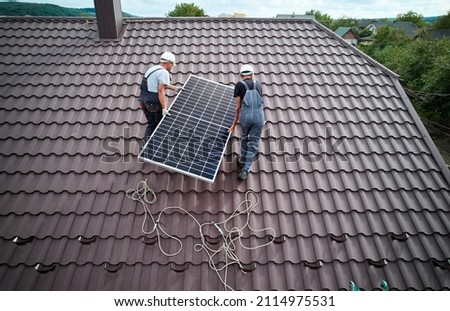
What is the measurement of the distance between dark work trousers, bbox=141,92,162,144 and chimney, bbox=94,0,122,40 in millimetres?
3140

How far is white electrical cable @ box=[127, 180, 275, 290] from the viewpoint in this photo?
3219 millimetres

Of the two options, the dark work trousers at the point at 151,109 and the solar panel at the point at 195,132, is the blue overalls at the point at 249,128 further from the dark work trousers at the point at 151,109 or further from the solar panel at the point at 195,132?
the dark work trousers at the point at 151,109

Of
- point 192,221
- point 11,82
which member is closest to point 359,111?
point 192,221

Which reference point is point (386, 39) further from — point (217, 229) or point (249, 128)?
point (217, 229)

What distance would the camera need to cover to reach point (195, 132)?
13.1 ft

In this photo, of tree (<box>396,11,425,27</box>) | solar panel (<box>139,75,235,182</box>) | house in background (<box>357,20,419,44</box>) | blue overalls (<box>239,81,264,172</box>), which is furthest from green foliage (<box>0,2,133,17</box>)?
tree (<box>396,11,425,27</box>)

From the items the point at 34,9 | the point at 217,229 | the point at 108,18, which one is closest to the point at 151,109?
the point at 217,229

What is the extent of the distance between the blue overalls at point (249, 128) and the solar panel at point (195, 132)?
322 mm

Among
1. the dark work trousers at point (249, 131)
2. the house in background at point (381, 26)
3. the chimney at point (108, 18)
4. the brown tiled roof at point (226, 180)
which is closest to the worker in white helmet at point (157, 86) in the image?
the brown tiled roof at point (226, 180)

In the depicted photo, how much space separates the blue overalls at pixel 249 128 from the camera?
145 inches

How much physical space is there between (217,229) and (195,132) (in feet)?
4.71

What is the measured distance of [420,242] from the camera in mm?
3408

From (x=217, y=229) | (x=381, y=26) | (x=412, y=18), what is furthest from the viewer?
(x=412, y=18)

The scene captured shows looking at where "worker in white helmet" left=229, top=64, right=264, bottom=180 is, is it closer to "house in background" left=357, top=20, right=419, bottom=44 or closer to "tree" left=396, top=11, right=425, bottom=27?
"house in background" left=357, top=20, right=419, bottom=44
